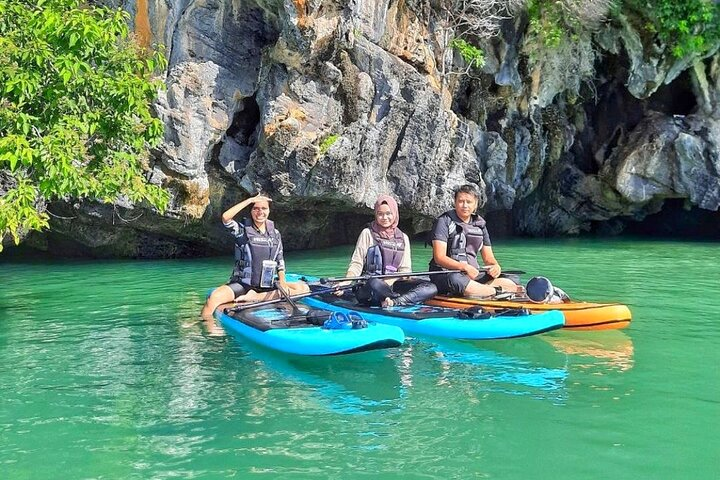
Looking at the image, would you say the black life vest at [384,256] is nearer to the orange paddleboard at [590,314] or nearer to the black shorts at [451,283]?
the black shorts at [451,283]

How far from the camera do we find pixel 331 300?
26.7 ft

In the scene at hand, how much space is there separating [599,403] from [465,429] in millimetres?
1096

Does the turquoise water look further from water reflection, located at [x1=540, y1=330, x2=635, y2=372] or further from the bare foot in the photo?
the bare foot

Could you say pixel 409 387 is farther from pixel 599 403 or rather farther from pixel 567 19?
pixel 567 19

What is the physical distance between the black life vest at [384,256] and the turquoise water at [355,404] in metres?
1.06

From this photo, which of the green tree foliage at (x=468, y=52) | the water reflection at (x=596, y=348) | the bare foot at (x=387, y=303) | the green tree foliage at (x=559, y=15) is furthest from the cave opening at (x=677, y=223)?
the bare foot at (x=387, y=303)

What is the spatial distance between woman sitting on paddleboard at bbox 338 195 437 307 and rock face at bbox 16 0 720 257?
264 inches

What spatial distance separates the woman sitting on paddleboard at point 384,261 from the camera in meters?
7.61

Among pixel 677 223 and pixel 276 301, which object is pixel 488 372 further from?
pixel 677 223

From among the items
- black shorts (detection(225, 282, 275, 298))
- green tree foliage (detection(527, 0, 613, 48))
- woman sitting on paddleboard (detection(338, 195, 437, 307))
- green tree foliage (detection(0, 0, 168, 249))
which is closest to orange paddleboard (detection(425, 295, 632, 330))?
woman sitting on paddleboard (detection(338, 195, 437, 307))

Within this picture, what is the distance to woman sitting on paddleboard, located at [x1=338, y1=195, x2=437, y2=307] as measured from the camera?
7613 mm

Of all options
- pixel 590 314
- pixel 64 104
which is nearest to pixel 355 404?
pixel 590 314

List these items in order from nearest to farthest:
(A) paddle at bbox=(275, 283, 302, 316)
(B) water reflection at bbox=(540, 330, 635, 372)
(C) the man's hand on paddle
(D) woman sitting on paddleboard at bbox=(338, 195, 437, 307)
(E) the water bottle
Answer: (B) water reflection at bbox=(540, 330, 635, 372) < (A) paddle at bbox=(275, 283, 302, 316) < (D) woman sitting on paddleboard at bbox=(338, 195, 437, 307) < (E) the water bottle < (C) the man's hand on paddle

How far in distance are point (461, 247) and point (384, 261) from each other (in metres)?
0.91
